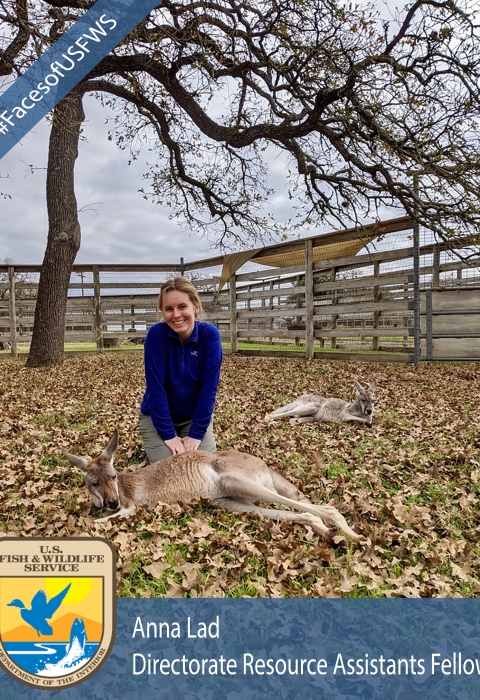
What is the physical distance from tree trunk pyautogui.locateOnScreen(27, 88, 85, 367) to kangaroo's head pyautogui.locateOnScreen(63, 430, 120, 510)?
8.51 m

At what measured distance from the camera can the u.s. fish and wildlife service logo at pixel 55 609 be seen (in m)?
1.70

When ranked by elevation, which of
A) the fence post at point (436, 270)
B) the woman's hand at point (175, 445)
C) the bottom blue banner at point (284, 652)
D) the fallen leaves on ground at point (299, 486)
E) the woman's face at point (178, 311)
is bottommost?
the bottom blue banner at point (284, 652)

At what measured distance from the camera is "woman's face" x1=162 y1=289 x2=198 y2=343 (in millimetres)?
3920

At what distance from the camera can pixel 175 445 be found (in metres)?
3.88

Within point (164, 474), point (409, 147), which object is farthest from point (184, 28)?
point (164, 474)

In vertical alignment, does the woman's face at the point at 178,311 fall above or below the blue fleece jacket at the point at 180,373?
above

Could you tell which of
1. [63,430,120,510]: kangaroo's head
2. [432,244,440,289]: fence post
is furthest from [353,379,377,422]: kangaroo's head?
[432,244,440,289]: fence post

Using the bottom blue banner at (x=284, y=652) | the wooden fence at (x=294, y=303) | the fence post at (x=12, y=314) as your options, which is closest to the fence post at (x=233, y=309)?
the wooden fence at (x=294, y=303)

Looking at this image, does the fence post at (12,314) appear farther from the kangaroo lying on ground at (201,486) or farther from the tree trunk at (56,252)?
the kangaroo lying on ground at (201,486)

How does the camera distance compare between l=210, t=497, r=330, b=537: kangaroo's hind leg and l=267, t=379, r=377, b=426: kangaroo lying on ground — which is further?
l=267, t=379, r=377, b=426: kangaroo lying on ground

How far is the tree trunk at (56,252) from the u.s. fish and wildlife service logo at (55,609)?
9.83 m

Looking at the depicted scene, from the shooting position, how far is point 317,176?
1052 centimetres

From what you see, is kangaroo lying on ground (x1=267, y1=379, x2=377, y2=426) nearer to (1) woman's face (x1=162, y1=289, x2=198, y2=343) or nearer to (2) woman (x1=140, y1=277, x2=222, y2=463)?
(2) woman (x1=140, y1=277, x2=222, y2=463)

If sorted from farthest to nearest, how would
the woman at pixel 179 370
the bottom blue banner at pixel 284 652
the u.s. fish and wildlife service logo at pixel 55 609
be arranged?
the woman at pixel 179 370 < the bottom blue banner at pixel 284 652 < the u.s. fish and wildlife service logo at pixel 55 609
